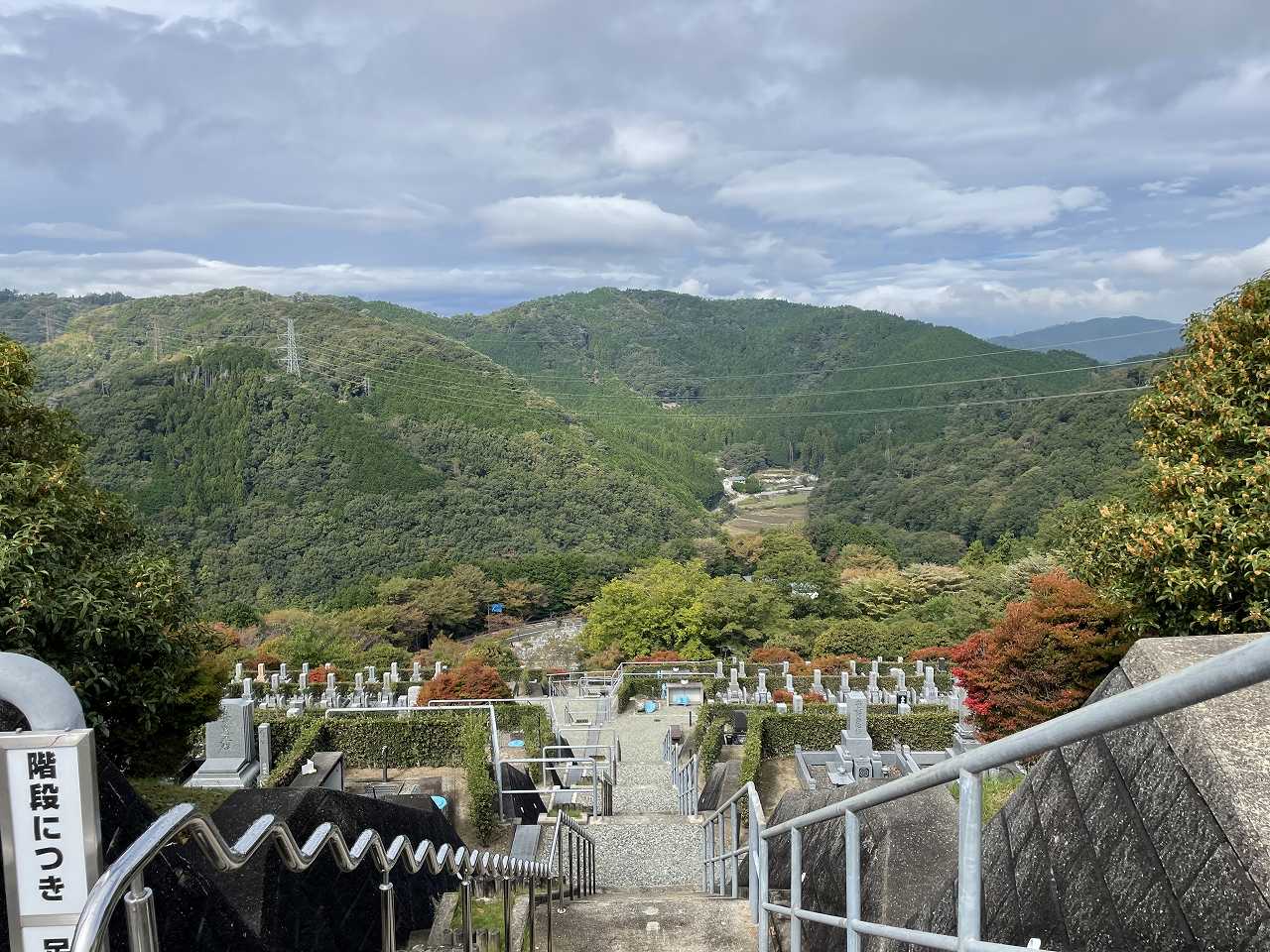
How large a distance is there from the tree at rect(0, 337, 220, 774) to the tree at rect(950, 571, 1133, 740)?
9748 millimetres

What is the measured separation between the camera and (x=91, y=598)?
7.38 metres

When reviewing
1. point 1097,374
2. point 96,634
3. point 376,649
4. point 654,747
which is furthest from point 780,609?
point 1097,374

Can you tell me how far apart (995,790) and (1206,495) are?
372 centimetres

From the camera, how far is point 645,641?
33.4 meters

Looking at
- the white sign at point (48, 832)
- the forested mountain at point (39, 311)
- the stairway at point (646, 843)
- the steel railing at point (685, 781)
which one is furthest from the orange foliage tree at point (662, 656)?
the forested mountain at point (39, 311)

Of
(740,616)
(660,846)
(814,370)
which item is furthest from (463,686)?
(814,370)

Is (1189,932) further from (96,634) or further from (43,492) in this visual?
(43,492)

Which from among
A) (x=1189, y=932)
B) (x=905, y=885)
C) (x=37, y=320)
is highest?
(x=37, y=320)

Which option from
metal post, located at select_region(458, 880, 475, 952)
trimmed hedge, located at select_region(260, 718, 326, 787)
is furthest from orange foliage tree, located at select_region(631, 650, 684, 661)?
metal post, located at select_region(458, 880, 475, 952)

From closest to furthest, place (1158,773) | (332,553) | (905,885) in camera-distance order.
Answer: (1158,773) → (905,885) → (332,553)

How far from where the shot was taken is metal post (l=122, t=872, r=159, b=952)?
5.01 feet

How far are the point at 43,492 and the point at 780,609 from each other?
30.5 meters

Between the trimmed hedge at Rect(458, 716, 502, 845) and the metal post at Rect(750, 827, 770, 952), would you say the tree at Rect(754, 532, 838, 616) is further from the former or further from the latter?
the metal post at Rect(750, 827, 770, 952)

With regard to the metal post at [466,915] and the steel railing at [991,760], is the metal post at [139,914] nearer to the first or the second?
the steel railing at [991,760]
